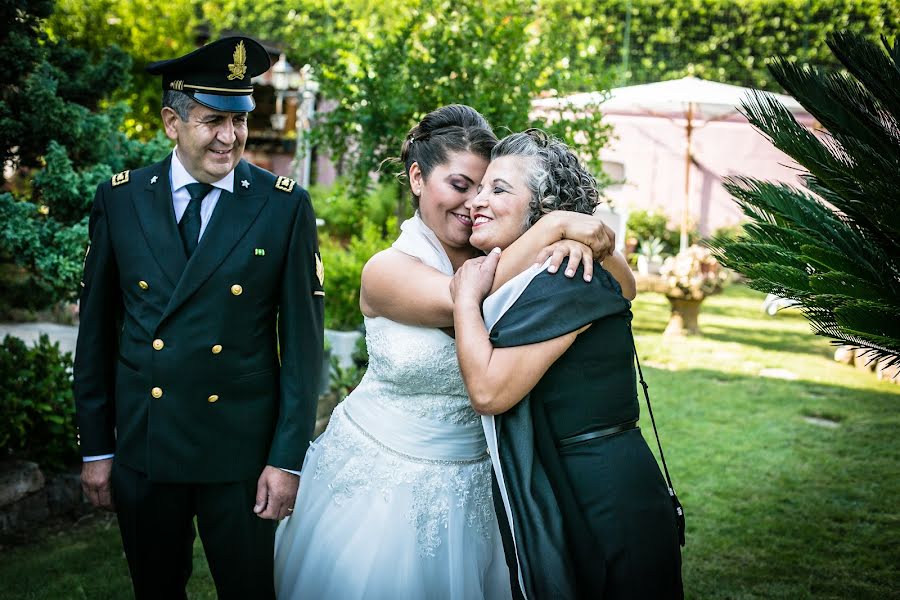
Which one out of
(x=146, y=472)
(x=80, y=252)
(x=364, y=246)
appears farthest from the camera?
(x=364, y=246)

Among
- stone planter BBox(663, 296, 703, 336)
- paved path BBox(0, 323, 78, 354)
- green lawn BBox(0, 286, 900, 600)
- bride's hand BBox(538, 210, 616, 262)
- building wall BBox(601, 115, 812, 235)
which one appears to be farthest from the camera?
building wall BBox(601, 115, 812, 235)

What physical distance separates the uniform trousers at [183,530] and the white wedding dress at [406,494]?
19 cm

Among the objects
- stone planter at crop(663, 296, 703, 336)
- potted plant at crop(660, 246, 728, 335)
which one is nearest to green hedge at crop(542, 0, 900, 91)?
potted plant at crop(660, 246, 728, 335)

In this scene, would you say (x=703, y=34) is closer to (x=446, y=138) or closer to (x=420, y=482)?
(x=446, y=138)

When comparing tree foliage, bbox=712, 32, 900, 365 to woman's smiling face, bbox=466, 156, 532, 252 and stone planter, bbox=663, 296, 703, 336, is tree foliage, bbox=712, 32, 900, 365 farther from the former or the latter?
stone planter, bbox=663, 296, 703, 336

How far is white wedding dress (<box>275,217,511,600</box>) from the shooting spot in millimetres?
2598

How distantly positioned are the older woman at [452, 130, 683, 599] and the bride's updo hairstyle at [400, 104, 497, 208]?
63 cm

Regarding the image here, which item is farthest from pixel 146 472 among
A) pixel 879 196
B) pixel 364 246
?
pixel 364 246

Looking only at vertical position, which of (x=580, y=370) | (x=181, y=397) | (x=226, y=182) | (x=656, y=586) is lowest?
(x=656, y=586)

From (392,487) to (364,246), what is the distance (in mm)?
4328

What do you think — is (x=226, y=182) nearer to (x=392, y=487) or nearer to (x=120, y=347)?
(x=120, y=347)

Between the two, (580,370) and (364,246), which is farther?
(364,246)

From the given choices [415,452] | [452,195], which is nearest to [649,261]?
[452,195]

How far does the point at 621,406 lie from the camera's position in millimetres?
2258
